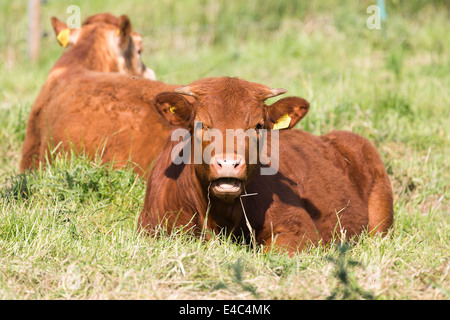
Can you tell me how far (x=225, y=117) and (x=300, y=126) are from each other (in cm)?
296

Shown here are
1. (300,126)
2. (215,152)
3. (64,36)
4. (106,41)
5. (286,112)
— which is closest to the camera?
(215,152)

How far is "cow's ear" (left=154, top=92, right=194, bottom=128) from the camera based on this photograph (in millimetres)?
4406

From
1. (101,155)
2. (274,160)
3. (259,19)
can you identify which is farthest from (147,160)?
(259,19)

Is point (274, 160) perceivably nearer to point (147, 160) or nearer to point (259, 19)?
point (147, 160)

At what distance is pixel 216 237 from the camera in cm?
432

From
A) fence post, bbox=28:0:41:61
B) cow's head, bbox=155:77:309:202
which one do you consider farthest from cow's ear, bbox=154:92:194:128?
fence post, bbox=28:0:41:61

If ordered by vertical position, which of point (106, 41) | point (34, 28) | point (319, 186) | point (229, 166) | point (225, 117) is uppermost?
point (106, 41)

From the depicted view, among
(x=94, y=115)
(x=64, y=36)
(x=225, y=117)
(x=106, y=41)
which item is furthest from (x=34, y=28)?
(x=225, y=117)

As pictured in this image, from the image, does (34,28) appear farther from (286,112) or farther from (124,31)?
(286,112)

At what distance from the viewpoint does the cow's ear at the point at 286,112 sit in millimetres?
4527

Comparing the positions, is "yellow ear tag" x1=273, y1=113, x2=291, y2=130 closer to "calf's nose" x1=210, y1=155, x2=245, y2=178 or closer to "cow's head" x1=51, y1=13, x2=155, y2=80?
"calf's nose" x1=210, y1=155, x2=245, y2=178

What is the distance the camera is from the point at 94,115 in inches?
230

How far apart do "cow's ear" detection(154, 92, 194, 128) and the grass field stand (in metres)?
0.77

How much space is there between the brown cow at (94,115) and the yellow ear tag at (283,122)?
137cm
